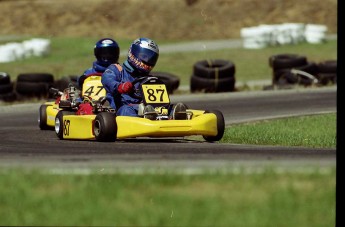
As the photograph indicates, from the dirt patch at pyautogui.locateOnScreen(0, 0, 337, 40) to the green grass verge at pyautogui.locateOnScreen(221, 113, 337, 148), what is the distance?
2973cm

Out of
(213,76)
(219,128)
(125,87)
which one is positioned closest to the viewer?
(125,87)

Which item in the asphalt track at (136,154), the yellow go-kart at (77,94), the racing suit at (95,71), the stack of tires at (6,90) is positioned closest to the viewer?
the asphalt track at (136,154)

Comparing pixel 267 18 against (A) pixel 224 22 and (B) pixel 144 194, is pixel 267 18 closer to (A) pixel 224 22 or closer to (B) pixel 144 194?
(A) pixel 224 22

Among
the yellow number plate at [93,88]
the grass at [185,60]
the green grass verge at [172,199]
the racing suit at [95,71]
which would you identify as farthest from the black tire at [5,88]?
the green grass verge at [172,199]

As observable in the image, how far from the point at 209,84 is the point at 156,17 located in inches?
1056

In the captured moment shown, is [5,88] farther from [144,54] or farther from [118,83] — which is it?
[144,54]

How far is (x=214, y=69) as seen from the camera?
22234mm

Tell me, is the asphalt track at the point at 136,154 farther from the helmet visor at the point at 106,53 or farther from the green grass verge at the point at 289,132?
the helmet visor at the point at 106,53

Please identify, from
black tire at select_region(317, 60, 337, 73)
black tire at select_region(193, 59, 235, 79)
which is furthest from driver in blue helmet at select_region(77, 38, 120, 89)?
black tire at select_region(317, 60, 337, 73)

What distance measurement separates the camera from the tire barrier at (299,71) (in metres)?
24.0

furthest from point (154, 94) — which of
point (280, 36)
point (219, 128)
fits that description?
point (280, 36)

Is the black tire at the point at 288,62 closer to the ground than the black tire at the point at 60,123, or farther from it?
farther from it

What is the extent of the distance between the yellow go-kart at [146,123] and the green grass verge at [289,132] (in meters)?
0.66

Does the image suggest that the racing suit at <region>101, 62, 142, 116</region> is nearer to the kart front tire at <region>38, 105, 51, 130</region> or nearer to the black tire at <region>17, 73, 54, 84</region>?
the kart front tire at <region>38, 105, 51, 130</region>
